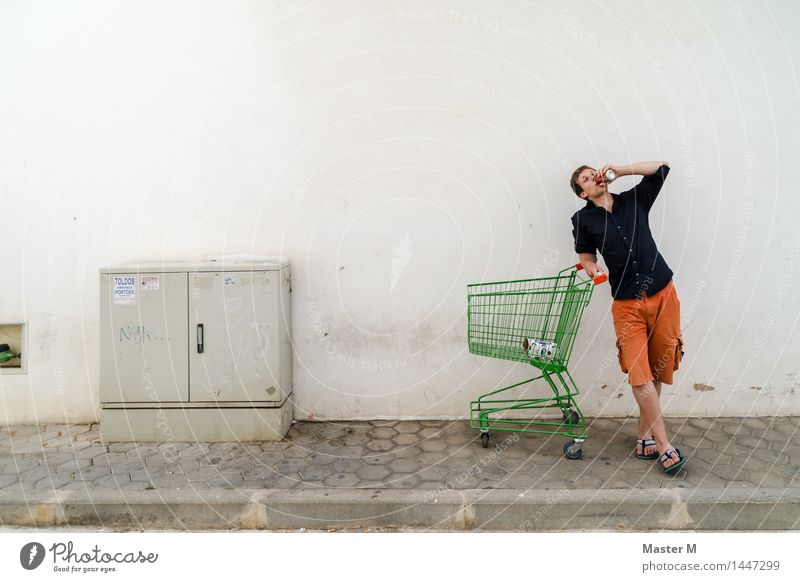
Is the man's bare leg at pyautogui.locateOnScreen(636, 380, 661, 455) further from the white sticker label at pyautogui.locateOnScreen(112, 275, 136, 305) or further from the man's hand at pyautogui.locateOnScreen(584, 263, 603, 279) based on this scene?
the white sticker label at pyautogui.locateOnScreen(112, 275, 136, 305)

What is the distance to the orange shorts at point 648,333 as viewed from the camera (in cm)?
394

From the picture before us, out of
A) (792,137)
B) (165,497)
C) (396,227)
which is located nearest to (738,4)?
(792,137)

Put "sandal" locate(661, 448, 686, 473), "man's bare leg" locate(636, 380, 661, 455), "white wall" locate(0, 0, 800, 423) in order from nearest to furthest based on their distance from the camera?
"sandal" locate(661, 448, 686, 473) < "man's bare leg" locate(636, 380, 661, 455) < "white wall" locate(0, 0, 800, 423)

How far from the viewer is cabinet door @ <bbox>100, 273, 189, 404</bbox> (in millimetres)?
4527

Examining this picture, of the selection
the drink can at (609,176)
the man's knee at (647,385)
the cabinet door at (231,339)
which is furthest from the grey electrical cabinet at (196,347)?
the man's knee at (647,385)

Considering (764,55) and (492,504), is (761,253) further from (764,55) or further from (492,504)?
(492,504)

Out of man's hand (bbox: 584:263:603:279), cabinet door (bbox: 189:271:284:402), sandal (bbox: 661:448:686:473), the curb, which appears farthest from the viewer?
cabinet door (bbox: 189:271:284:402)

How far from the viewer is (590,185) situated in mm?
4113

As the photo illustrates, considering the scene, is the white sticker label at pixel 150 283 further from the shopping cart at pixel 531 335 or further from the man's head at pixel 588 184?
the man's head at pixel 588 184

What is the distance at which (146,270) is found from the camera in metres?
4.52

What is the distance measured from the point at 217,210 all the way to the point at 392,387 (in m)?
2.25

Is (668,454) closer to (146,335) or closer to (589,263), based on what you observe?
(589,263)

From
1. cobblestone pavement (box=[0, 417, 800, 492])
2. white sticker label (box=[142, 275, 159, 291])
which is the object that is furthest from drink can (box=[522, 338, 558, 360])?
white sticker label (box=[142, 275, 159, 291])

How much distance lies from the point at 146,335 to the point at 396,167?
2542 mm
